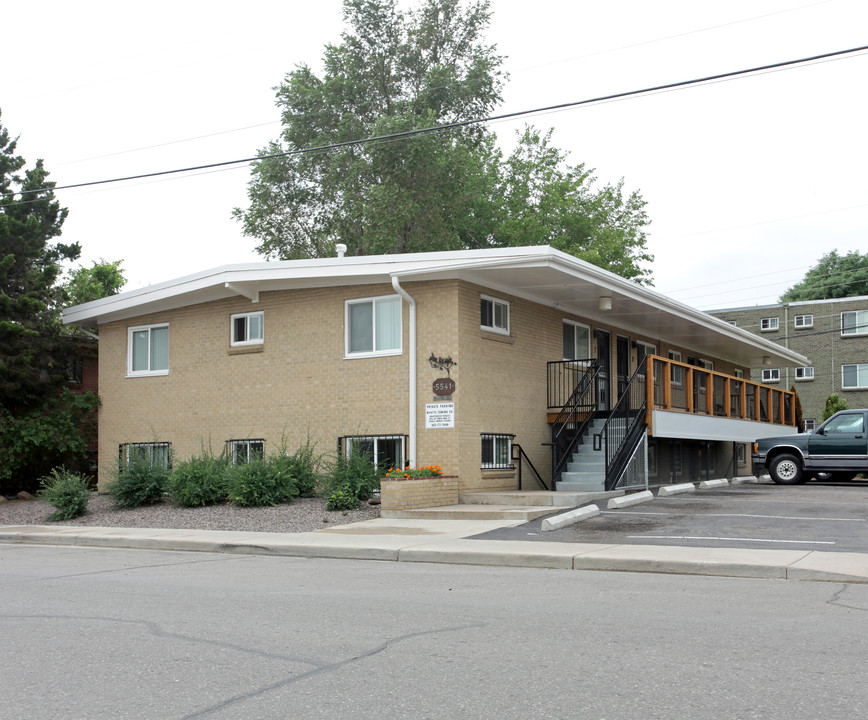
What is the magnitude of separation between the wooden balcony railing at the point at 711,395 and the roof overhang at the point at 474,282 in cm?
137

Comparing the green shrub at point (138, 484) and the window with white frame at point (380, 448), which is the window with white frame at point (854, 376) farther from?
the green shrub at point (138, 484)

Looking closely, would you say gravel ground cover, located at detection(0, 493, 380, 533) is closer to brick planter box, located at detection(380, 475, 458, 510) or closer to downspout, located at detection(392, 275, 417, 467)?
brick planter box, located at detection(380, 475, 458, 510)

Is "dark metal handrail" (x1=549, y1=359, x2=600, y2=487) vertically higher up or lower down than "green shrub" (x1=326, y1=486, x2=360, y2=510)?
higher up

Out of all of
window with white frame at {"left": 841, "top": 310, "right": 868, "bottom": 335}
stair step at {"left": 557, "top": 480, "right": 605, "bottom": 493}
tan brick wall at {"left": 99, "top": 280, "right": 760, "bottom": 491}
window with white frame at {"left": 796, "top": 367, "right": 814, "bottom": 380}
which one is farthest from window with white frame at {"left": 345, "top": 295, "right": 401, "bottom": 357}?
window with white frame at {"left": 796, "top": 367, "right": 814, "bottom": 380}

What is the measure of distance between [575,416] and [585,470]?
1607 millimetres

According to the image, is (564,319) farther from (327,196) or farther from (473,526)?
(327,196)

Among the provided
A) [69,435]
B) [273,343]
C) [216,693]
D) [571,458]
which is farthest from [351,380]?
[216,693]

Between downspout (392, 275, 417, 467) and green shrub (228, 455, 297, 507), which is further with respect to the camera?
downspout (392, 275, 417, 467)

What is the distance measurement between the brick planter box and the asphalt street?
570 cm

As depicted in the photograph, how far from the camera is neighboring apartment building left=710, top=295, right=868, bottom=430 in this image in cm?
5156

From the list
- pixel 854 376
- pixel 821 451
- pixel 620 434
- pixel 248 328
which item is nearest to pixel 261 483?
pixel 248 328

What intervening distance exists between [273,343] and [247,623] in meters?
13.0

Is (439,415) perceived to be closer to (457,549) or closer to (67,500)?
(457,549)

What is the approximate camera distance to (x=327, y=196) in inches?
1560
